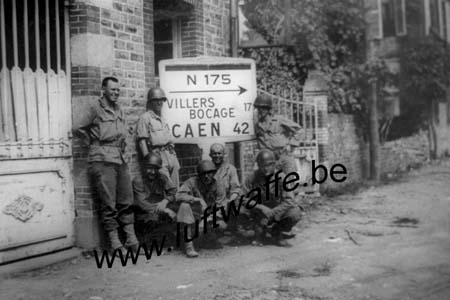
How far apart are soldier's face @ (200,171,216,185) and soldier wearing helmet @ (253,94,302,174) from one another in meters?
1.46

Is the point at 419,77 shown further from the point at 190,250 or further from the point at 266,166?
the point at 190,250

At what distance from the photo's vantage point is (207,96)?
714cm

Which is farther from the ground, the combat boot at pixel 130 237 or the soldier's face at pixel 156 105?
the soldier's face at pixel 156 105

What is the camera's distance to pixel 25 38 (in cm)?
579

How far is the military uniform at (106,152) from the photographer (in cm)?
598

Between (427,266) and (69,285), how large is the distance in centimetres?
358

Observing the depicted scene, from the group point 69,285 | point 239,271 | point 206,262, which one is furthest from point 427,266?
point 69,285

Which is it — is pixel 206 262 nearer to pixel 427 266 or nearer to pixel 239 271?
pixel 239 271

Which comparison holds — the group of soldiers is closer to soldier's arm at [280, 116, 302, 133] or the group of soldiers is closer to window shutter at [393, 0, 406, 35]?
soldier's arm at [280, 116, 302, 133]

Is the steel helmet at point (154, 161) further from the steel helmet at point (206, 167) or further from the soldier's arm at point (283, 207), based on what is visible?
the soldier's arm at point (283, 207)

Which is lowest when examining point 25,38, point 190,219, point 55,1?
point 190,219

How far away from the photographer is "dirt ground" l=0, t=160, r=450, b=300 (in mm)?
4727

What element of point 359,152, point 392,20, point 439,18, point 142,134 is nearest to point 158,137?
point 142,134

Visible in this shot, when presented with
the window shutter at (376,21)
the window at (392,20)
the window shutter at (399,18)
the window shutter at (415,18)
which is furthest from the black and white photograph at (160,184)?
the window shutter at (415,18)
